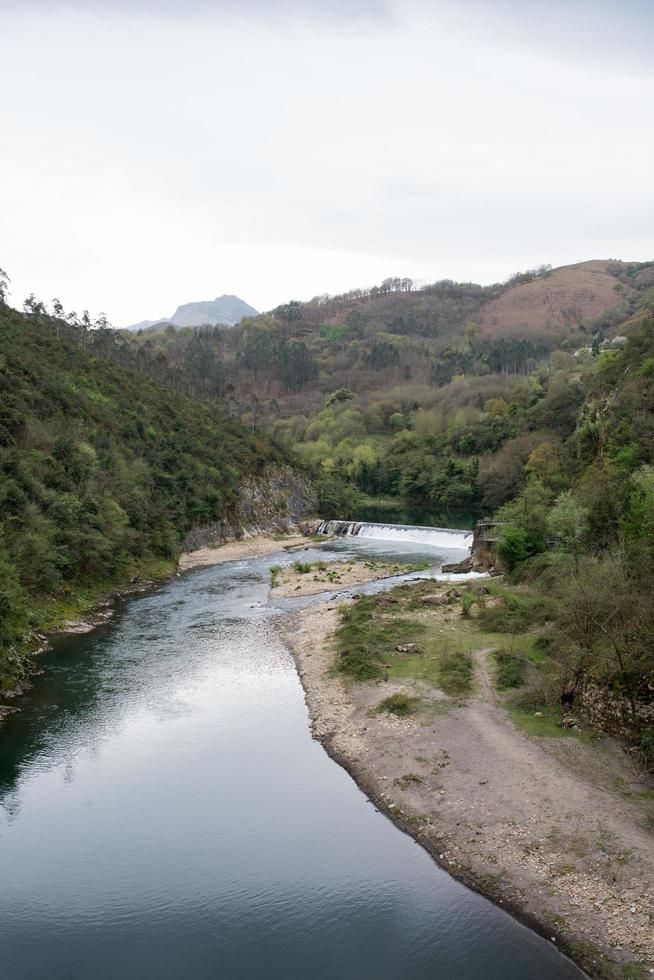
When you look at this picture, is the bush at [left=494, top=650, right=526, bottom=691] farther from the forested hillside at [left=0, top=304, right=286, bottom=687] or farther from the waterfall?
the waterfall

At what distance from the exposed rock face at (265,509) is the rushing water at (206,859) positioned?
1655 inches

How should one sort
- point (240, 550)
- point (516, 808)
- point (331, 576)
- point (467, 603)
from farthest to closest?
point (240, 550) < point (331, 576) < point (467, 603) < point (516, 808)

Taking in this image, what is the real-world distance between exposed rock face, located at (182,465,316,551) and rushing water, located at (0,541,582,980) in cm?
4205

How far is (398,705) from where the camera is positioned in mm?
27391

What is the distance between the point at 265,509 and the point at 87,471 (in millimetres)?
34541

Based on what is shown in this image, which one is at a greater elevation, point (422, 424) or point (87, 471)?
point (422, 424)

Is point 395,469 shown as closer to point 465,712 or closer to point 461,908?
point 465,712

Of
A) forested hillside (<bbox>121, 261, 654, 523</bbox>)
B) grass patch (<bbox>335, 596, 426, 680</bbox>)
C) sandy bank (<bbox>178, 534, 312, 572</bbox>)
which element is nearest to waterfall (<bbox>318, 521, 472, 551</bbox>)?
sandy bank (<bbox>178, 534, 312, 572</bbox>)

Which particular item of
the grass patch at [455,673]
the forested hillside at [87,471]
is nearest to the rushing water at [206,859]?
the grass patch at [455,673]

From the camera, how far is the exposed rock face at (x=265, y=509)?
73875 mm

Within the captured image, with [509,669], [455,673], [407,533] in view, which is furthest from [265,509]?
[509,669]

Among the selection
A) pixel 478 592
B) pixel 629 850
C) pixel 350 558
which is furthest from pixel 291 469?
pixel 629 850

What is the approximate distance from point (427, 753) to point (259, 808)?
6.08 metres

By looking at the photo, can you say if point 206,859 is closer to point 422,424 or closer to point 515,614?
point 515,614
